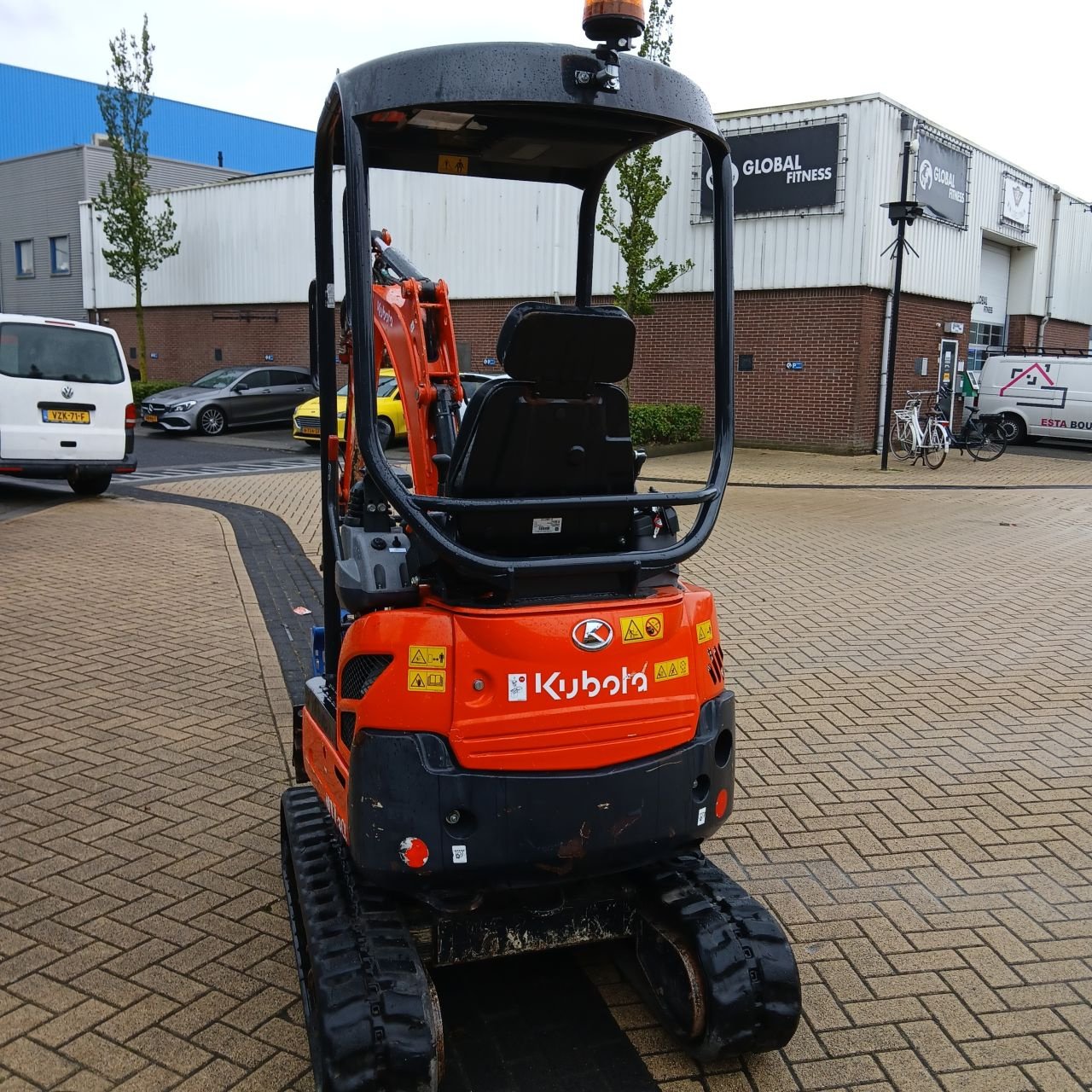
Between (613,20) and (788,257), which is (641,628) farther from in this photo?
(788,257)

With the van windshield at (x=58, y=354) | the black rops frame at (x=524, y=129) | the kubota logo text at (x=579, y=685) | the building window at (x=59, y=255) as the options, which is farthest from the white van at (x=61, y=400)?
the building window at (x=59, y=255)

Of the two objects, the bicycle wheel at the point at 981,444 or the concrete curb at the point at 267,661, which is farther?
→ the bicycle wheel at the point at 981,444

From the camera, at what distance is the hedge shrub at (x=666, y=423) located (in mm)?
19891

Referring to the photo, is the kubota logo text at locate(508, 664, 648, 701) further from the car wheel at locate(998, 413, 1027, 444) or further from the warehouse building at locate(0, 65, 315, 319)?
the warehouse building at locate(0, 65, 315, 319)

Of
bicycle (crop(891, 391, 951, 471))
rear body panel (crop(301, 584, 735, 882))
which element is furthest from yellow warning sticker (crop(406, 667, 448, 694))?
bicycle (crop(891, 391, 951, 471))

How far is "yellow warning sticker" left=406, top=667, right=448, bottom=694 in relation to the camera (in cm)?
282

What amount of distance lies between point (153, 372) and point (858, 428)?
22.0m

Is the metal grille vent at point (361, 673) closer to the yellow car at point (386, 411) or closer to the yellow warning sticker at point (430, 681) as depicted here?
the yellow warning sticker at point (430, 681)

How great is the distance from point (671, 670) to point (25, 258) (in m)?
39.8

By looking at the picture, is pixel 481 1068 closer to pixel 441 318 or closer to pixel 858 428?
pixel 441 318

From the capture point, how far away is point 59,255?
118 ft

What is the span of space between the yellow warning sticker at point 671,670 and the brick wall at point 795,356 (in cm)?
1791

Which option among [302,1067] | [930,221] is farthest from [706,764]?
[930,221]

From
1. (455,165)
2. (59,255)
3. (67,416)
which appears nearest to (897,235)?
(67,416)
